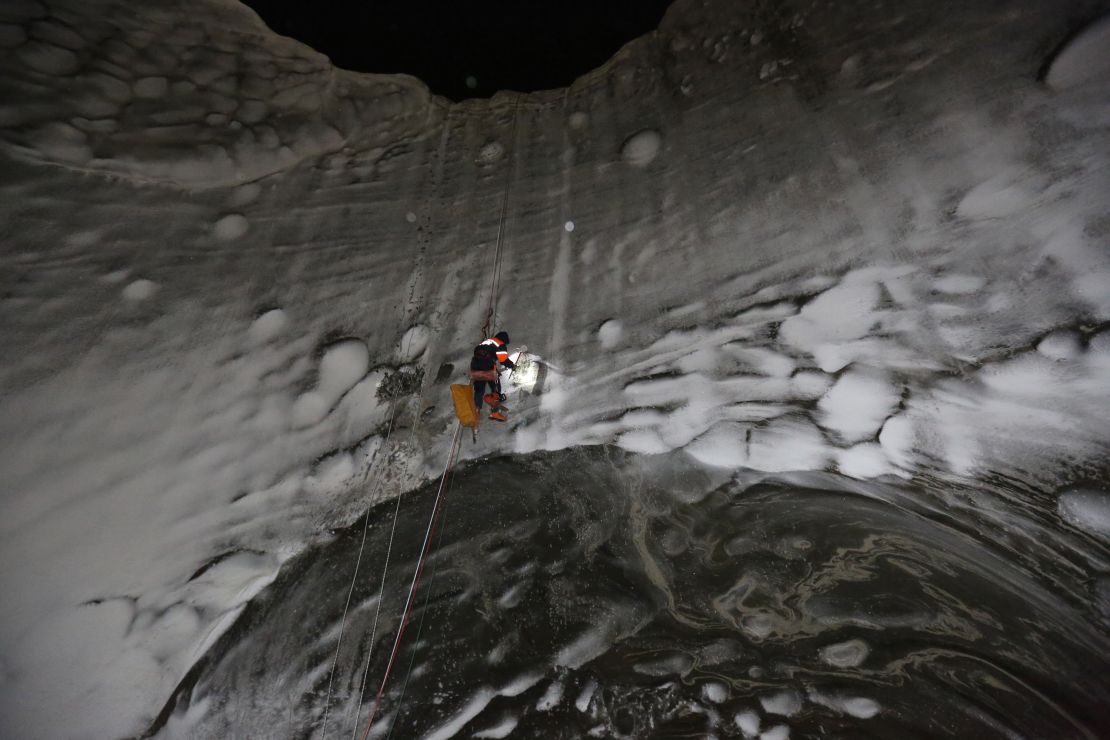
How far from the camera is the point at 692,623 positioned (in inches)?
73.7

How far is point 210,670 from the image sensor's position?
74.8 inches

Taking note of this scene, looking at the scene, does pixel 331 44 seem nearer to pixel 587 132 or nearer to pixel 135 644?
pixel 587 132

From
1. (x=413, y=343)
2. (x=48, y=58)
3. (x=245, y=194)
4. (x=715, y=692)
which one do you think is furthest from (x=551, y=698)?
(x=48, y=58)

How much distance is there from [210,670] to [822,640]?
228 cm

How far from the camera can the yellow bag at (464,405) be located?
2.16m

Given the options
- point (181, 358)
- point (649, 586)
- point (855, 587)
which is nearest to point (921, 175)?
point (855, 587)

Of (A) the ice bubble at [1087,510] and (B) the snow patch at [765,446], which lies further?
(B) the snow patch at [765,446]

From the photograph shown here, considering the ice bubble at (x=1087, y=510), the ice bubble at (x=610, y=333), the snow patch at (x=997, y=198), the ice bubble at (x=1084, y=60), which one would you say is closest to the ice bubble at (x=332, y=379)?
the ice bubble at (x=610, y=333)

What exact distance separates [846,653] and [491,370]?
5.60ft

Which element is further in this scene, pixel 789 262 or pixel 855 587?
pixel 789 262

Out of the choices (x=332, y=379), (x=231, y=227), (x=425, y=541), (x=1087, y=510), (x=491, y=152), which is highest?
(x=491, y=152)

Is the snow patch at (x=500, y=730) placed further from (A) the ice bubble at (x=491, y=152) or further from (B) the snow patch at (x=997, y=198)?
(A) the ice bubble at (x=491, y=152)

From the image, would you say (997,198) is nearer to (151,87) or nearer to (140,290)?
(140,290)

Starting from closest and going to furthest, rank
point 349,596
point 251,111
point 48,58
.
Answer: point 349,596 → point 48,58 → point 251,111
